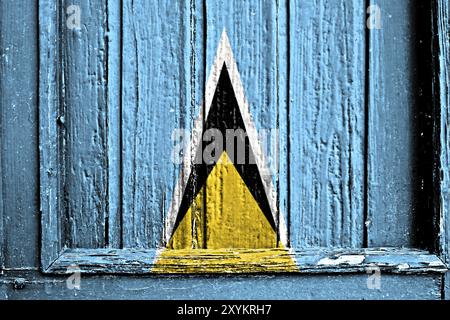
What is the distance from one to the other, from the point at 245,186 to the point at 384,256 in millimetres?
319

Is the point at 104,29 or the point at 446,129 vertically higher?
the point at 104,29

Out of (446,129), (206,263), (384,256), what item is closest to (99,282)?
(206,263)

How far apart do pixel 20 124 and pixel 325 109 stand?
2.06 feet

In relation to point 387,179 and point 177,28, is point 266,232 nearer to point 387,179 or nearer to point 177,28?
point 387,179

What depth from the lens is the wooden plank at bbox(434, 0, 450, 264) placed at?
1203 mm

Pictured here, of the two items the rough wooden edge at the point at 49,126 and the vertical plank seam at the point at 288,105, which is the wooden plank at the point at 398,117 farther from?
the rough wooden edge at the point at 49,126

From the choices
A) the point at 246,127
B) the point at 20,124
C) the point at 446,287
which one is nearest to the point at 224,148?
the point at 246,127

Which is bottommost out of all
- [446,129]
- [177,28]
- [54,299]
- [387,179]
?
[54,299]

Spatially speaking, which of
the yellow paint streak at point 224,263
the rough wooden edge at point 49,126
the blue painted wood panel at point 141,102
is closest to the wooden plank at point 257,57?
the blue painted wood panel at point 141,102

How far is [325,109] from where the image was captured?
4.10 ft

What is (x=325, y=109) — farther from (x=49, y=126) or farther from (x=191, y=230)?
(x=49, y=126)

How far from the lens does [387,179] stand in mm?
1254

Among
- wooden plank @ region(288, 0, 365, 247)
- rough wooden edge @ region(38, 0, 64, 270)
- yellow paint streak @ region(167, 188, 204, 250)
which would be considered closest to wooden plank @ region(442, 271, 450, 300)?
wooden plank @ region(288, 0, 365, 247)

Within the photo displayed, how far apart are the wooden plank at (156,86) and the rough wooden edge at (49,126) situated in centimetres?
14
